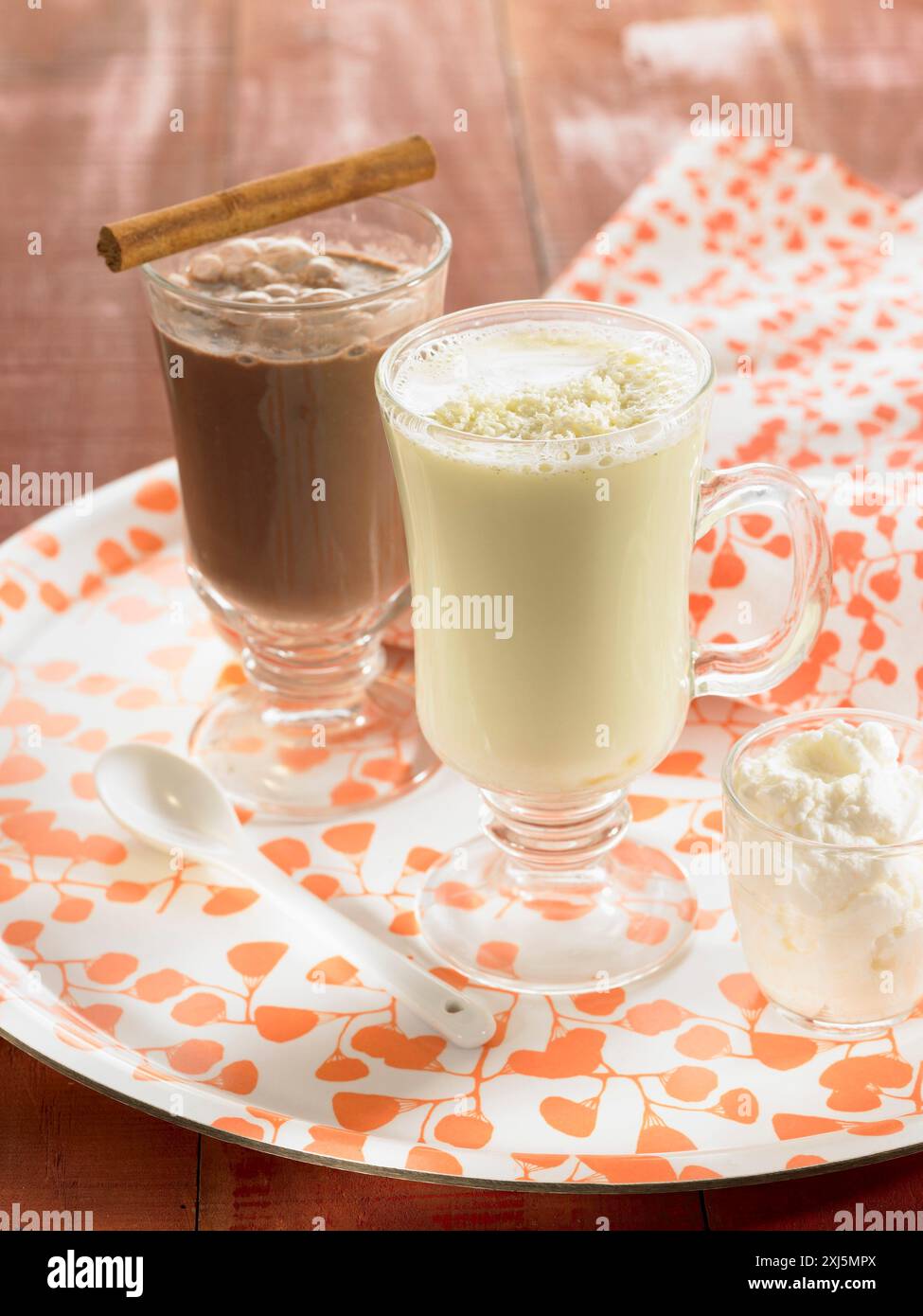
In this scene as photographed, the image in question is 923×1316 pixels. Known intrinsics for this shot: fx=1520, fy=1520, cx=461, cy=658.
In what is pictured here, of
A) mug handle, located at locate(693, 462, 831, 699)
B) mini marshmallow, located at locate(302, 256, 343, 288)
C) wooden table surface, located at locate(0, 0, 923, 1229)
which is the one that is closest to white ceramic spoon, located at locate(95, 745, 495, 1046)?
mug handle, located at locate(693, 462, 831, 699)

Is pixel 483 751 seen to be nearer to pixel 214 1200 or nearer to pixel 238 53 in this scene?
pixel 214 1200

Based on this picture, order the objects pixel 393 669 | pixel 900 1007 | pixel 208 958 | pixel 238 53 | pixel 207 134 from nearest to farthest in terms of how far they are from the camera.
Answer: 1. pixel 900 1007
2. pixel 208 958
3. pixel 393 669
4. pixel 207 134
5. pixel 238 53

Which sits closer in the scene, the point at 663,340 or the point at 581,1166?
the point at 581,1166

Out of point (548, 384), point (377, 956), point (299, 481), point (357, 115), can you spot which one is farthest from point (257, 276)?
point (357, 115)

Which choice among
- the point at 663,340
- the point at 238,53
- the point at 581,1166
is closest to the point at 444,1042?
the point at 581,1166

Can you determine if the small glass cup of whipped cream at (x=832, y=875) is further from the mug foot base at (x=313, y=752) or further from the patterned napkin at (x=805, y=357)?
the mug foot base at (x=313, y=752)

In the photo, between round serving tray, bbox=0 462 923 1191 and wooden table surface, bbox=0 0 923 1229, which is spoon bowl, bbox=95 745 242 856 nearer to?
round serving tray, bbox=0 462 923 1191
